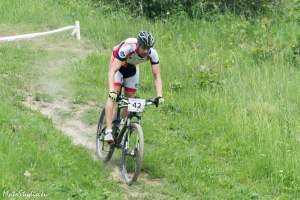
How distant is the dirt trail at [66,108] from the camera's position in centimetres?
820

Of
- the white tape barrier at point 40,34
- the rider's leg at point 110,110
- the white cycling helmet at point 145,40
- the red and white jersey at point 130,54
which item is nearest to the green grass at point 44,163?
the rider's leg at point 110,110

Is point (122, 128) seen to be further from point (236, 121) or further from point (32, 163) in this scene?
point (236, 121)

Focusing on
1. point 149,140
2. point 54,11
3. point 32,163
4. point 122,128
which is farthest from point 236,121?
point 54,11

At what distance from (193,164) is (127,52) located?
6.55ft

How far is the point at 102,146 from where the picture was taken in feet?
30.2

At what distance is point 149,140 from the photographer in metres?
9.89

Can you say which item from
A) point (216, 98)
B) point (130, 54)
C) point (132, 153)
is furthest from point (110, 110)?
point (216, 98)

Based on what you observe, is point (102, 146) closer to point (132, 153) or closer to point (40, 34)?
point (132, 153)

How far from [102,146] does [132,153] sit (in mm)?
1049

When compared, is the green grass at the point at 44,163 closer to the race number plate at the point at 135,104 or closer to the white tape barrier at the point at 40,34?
the race number plate at the point at 135,104

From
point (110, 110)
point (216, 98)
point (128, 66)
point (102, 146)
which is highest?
point (128, 66)

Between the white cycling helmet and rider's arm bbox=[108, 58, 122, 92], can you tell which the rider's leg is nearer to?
rider's arm bbox=[108, 58, 122, 92]

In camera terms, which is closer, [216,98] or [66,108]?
[66,108]

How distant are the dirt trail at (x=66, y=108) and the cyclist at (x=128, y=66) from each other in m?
0.82
